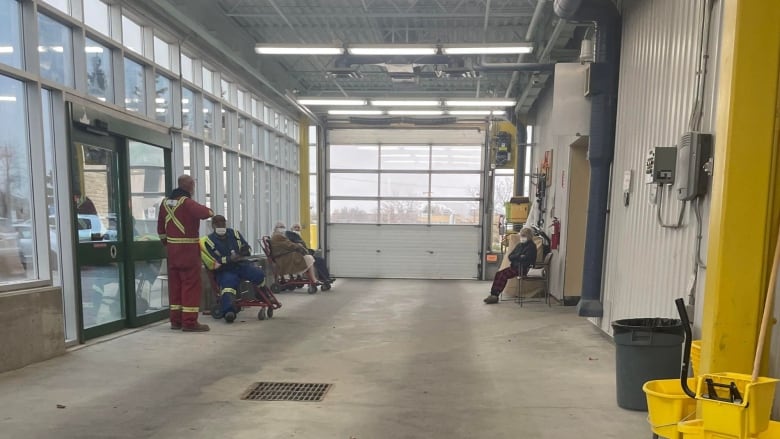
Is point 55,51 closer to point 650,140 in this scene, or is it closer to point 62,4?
point 62,4

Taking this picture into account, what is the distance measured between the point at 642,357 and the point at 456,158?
27.5 ft

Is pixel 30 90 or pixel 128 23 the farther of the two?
pixel 128 23

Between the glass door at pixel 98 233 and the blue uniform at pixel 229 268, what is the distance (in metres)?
1.04

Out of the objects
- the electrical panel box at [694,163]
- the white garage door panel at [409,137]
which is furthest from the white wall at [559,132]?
the electrical panel box at [694,163]

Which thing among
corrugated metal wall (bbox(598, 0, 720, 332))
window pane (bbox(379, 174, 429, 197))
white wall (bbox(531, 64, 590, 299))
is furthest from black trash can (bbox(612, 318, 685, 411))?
window pane (bbox(379, 174, 429, 197))

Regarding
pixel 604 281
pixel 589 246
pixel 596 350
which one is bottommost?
pixel 596 350

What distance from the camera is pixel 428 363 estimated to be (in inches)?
162

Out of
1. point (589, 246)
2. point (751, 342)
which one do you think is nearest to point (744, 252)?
point (751, 342)

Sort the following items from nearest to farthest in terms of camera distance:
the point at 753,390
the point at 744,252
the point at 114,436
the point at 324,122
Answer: the point at 753,390, the point at 744,252, the point at 114,436, the point at 324,122

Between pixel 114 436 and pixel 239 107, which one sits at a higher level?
pixel 239 107

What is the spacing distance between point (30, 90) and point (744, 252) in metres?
5.61

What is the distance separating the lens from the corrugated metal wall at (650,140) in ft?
11.3

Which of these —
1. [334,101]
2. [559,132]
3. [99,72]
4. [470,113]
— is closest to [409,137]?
[470,113]

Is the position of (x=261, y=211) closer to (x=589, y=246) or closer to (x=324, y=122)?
(x=324, y=122)
